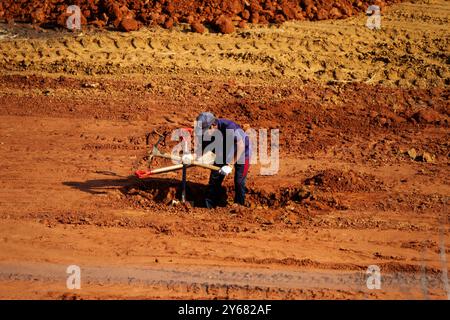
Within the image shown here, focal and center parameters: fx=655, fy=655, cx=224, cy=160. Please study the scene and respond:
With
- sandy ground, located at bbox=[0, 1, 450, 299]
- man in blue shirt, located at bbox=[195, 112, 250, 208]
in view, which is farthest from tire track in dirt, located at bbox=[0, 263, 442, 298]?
man in blue shirt, located at bbox=[195, 112, 250, 208]

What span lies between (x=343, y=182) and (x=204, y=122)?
8.74ft

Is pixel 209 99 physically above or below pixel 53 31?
below

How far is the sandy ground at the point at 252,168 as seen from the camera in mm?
8242

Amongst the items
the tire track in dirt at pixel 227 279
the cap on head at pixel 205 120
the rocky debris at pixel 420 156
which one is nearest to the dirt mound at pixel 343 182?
the rocky debris at pixel 420 156

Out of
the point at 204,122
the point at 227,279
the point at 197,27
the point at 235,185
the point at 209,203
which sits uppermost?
the point at 197,27

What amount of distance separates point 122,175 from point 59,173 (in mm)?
1059

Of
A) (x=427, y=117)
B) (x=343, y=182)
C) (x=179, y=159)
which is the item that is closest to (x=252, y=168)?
(x=343, y=182)

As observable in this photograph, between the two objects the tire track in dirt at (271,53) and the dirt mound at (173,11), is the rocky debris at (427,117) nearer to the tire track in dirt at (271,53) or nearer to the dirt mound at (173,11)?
the tire track in dirt at (271,53)

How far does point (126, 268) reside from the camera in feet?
27.1

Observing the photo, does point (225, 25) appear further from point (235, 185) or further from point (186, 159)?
point (186, 159)

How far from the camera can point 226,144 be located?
952 cm

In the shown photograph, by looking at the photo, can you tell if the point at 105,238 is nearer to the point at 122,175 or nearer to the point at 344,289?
the point at 122,175

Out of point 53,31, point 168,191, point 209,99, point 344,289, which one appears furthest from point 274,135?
point 53,31

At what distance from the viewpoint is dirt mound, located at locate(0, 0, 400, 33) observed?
1554 centimetres
